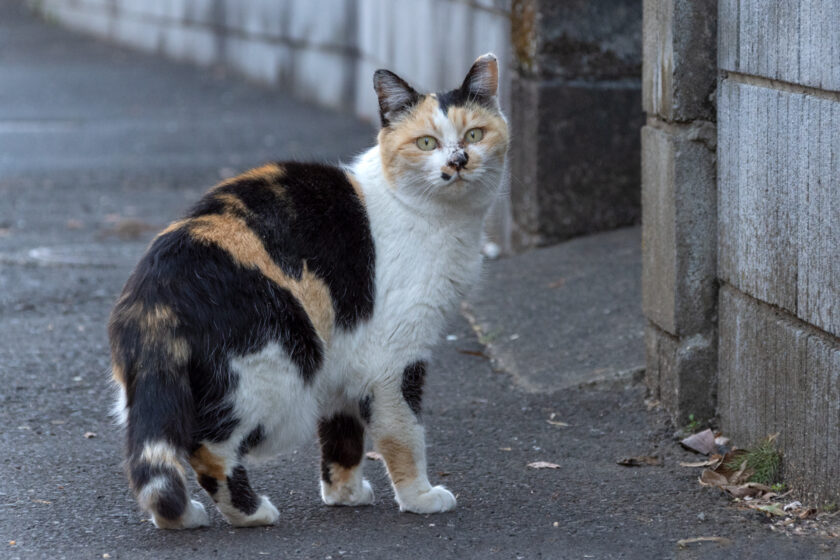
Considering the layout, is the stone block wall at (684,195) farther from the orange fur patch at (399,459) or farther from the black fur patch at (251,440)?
the black fur patch at (251,440)

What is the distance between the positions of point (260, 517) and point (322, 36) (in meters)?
11.4

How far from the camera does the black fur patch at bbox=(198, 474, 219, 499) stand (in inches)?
130

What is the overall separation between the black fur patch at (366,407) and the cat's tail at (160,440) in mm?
609

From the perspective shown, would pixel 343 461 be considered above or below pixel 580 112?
below

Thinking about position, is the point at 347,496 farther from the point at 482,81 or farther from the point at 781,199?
the point at 781,199

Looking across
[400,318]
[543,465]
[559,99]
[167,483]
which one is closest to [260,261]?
[400,318]

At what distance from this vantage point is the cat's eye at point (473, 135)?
3738mm

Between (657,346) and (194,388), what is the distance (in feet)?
Result: 6.82

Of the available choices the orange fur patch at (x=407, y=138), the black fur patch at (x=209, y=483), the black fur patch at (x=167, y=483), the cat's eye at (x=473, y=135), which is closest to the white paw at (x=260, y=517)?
the black fur patch at (x=209, y=483)

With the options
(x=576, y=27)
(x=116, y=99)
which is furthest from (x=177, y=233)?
(x=116, y=99)

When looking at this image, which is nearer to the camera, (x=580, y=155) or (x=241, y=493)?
A: (x=241, y=493)

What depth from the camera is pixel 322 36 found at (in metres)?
14.2

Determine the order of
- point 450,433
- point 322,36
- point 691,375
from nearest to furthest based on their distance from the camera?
point 691,375, point 450,433, point 322,36

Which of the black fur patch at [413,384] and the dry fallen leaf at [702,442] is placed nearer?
the black fur patch at [413,384]
